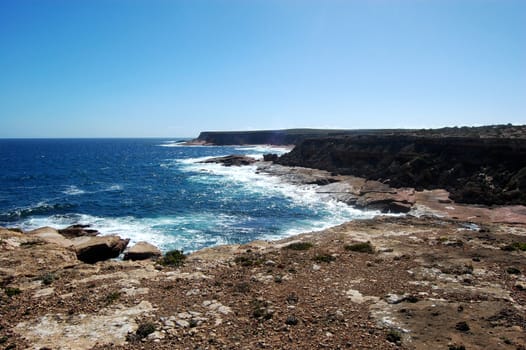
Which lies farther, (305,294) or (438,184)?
(438,184)

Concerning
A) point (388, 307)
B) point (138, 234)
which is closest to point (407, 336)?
point (388, 307)

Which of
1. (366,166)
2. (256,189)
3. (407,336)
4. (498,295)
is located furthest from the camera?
(366,166)

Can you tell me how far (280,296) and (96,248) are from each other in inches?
659

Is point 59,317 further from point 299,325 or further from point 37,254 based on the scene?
point 37,254

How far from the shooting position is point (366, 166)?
68.1 metres

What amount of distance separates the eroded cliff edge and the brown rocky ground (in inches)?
1009

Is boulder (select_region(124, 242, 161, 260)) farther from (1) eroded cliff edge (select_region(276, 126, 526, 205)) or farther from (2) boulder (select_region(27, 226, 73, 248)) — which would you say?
(1) eroded cliff edge (select_region(276, 126, 526, 205))

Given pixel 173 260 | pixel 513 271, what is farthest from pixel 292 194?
pixel 513 271

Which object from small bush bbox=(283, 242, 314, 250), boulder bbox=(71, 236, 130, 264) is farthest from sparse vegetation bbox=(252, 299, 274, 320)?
boulder bbox=(71, 236, 130, 264)

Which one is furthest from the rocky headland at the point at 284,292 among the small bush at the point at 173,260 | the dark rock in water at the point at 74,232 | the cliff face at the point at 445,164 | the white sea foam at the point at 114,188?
the white sea foam at the point at 114,188

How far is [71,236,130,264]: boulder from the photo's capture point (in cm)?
2460

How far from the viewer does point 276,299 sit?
14352 millimetres

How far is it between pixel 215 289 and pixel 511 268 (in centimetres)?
1469

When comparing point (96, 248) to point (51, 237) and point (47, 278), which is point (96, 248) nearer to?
point (51, 237)
